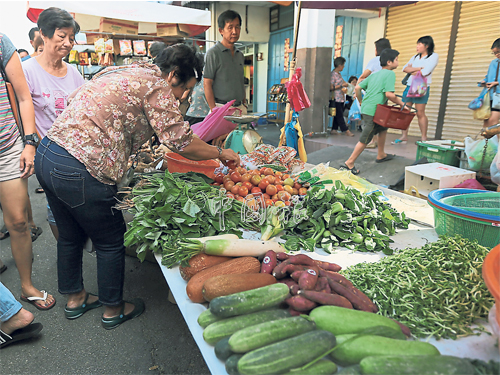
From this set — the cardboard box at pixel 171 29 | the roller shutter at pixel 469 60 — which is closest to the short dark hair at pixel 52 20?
the cardboard box at pixel 171 29

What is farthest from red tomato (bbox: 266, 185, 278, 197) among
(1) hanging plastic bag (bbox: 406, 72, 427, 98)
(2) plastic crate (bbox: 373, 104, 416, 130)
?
(1) hanging plastic bag (bbox: 406, 72, 427, 98)

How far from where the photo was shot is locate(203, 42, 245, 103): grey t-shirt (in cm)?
454

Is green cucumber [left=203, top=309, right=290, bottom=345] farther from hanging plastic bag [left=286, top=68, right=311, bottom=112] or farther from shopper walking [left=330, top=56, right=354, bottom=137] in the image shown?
shopper walking [left=330, top=56, right=354, bottom=137]

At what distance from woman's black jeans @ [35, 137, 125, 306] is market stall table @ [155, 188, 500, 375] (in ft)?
1.56

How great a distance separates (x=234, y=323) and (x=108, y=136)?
4.47 ft

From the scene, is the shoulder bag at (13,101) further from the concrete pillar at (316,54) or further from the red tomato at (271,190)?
the concrete pillar at (316,54)

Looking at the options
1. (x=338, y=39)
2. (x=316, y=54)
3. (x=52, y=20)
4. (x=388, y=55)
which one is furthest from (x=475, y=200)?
(x=338, y=39)

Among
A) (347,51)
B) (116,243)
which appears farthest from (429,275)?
(347,51)

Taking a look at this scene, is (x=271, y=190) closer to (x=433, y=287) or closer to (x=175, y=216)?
(x=175, y=216)

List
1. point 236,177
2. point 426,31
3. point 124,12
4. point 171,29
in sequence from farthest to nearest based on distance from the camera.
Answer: point 171,29
point 426,31
point 124,12
point 236,177

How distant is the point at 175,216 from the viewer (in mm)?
2031

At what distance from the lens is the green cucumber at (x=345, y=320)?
3.96ft

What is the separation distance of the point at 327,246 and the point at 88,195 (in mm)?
1515

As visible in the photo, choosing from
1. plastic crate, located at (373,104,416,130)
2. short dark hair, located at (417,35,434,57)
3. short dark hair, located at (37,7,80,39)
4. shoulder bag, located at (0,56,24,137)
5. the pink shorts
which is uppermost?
short dark hair, located at (417,35,434,57)
